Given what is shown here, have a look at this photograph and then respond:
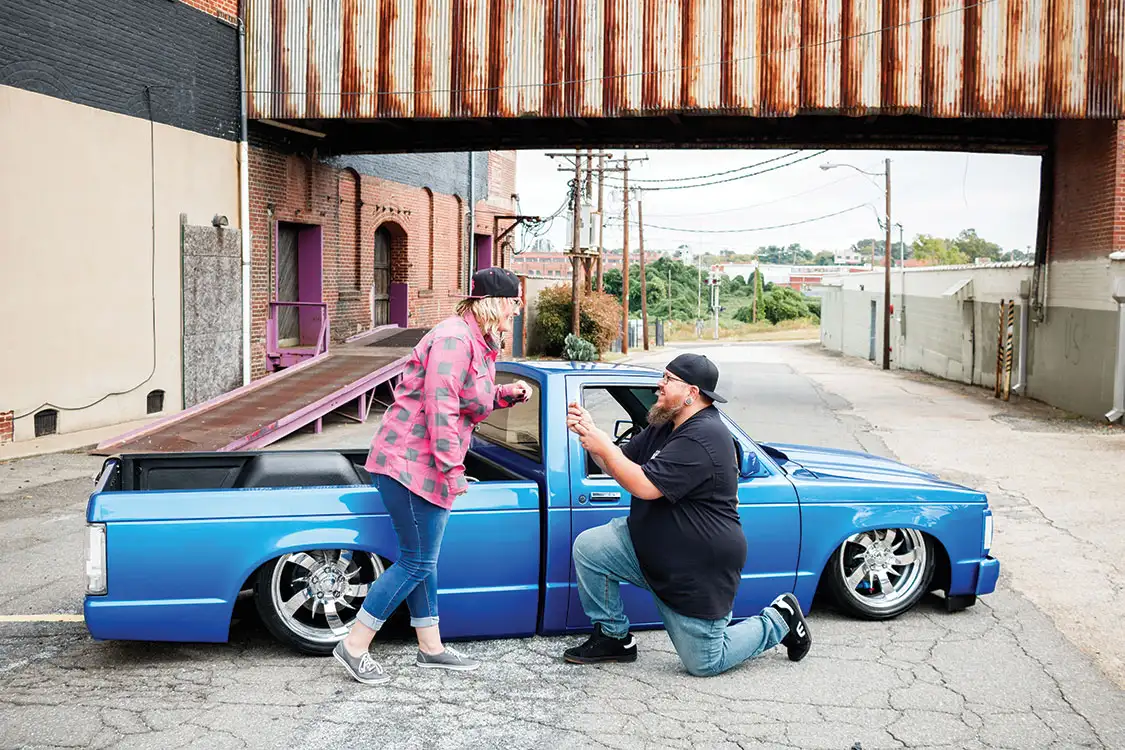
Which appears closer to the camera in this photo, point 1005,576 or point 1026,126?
point 1005,576

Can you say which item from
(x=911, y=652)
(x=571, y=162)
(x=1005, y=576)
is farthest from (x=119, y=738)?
(x=571, y=162)

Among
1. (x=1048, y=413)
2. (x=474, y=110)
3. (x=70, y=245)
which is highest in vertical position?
(x=474, y=110)

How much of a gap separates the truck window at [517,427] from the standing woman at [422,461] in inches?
28.0

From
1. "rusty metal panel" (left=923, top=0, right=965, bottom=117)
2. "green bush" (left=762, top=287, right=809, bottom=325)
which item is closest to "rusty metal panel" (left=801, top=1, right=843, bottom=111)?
"rusty metal panel" (left=923, top=0, right=965, bottom=117)

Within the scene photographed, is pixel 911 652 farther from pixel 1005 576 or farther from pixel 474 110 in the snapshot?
pixel 474 110

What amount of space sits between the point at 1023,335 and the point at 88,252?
726 inches

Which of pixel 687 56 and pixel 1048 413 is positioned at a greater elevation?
pixel 687 56

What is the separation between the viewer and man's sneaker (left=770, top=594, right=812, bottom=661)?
5523 mm

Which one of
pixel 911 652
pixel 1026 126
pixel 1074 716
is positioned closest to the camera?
pixel 1074 716

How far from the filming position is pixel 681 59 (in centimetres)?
1961

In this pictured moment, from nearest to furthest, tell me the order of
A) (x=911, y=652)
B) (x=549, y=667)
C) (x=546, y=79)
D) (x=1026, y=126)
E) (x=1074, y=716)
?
(x=1074, y=716), (x=549, y=667), (x=911, y=652), (x=546, y=79), (x=1026, y=126)

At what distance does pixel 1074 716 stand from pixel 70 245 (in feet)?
44.4

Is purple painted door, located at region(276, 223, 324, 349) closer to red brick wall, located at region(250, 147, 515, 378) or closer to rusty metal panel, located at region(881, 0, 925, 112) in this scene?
red brick wall, located at region(250, 147, 515, 378)

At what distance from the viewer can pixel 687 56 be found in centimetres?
1958
